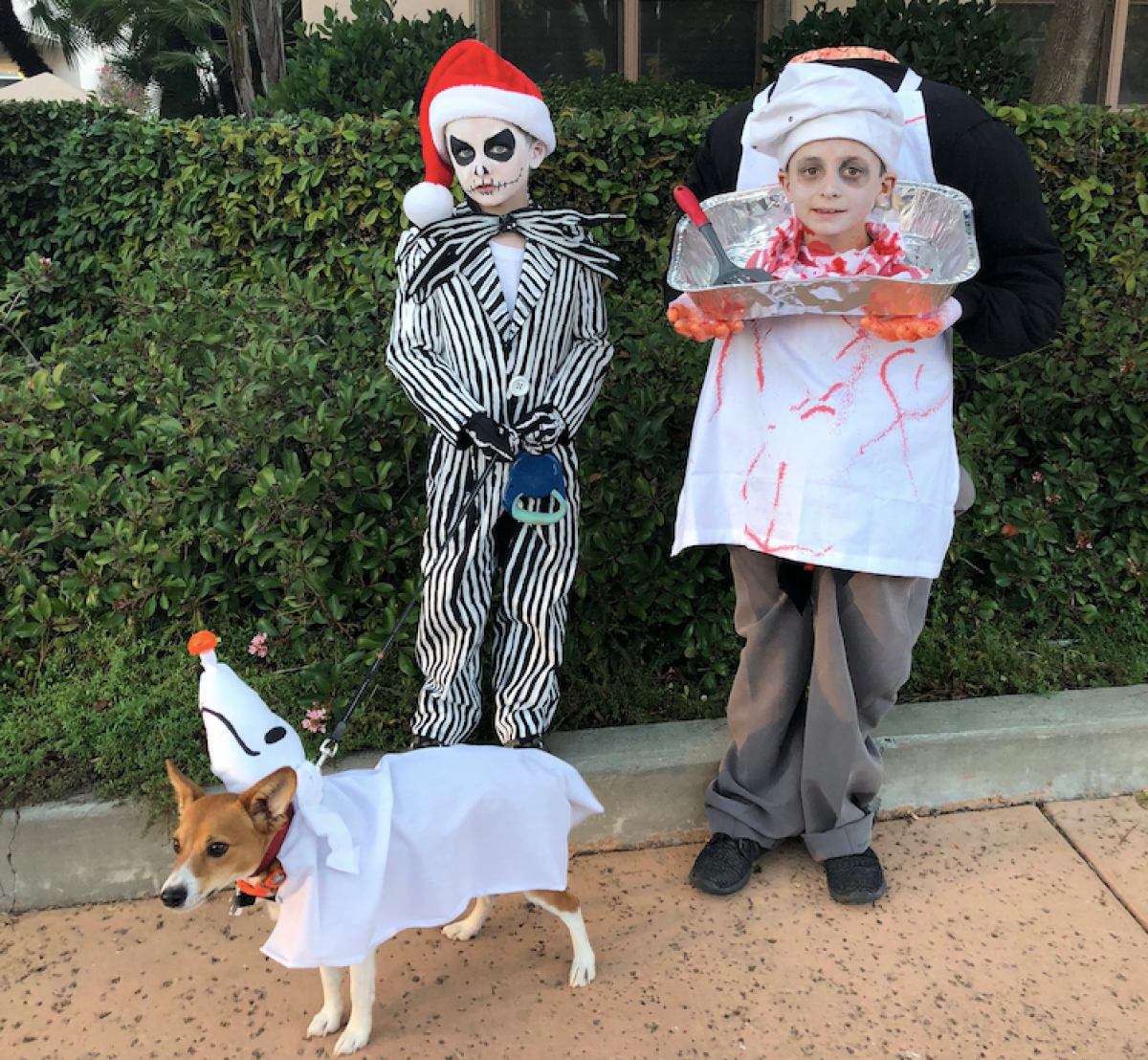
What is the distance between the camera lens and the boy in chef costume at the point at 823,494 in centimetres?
215

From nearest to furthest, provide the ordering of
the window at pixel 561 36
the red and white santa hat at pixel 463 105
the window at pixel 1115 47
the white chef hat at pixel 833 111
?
1. the white chef hat at pixel 833 111
2. the red and white santa hat at pixel 463 105
3. the window at pixel 561 36
4. the window at pixel 1115 47

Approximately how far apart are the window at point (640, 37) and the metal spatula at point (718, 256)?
6398 millimetres

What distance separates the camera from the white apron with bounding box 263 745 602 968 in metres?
1.94

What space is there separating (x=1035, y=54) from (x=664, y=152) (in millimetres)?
5210

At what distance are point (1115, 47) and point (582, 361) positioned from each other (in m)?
7.95

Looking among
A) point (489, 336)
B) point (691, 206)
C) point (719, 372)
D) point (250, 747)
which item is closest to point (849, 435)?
point (719, 372)

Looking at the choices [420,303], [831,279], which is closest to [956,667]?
[831,279]

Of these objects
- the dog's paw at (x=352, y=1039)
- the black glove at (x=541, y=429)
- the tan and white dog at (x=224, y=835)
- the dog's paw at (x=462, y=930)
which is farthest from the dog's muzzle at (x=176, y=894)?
the black glove at (x=541, y=429)

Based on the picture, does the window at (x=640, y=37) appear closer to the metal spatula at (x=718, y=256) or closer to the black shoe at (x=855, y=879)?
the metal spatula at (x=718, y=256)

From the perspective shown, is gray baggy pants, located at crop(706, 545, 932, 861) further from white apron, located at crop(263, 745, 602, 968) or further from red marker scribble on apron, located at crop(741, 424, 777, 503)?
white apron, located at crop(263, 745, 602, 968)

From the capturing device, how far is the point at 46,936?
8.39 ft

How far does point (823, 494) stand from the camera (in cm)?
235

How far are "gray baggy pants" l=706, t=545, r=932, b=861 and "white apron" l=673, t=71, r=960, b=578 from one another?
0.15 meters

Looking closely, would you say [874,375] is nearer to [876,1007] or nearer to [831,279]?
[831,279]
